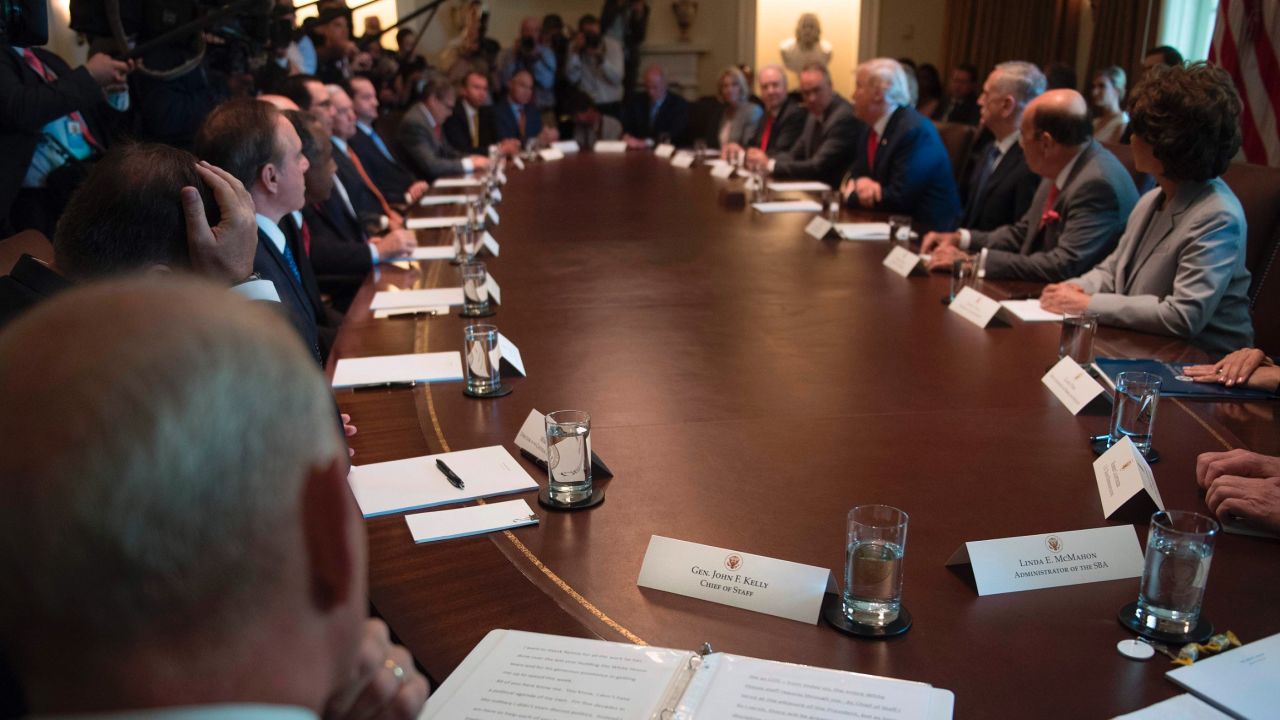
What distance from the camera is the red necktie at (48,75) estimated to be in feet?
11.8

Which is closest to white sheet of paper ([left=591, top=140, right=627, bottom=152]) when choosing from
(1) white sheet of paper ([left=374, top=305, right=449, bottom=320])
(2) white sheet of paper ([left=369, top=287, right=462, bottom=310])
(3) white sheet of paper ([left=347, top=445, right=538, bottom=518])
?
(2) white sheet of paper ([left=369, top=287, right=462, bottom=310])

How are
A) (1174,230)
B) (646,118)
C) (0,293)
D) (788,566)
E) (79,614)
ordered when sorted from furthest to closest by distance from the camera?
(646,118) → (1174,230) → (0,293) → (788,566) → (79,614)

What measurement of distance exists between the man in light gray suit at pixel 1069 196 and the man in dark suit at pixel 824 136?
2721 millimetres

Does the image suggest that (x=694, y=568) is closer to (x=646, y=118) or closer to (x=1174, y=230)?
(x=1174, y=230)

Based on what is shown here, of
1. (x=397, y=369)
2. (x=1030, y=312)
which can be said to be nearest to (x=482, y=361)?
(x=397, y=369)

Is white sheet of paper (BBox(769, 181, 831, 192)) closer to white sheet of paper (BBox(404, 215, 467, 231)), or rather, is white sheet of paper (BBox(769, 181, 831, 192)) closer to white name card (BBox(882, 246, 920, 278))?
white sheet of paper (BBox(404, 215, 467, 231))

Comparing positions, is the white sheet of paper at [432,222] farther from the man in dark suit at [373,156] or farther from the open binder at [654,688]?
the open binder at [654,688]

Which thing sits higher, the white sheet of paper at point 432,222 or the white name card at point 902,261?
the white name card at point 902,261

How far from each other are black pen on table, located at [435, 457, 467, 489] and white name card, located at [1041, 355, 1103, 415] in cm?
118

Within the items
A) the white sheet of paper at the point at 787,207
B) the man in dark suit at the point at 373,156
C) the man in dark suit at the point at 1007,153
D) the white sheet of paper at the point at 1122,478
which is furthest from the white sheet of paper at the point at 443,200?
the white sheet of paper at the point at 1122,478

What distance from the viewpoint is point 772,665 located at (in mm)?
1122

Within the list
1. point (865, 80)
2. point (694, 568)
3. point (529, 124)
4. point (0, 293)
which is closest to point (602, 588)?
point (694, 568)

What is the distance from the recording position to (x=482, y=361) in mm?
2061

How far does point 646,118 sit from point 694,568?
341 inches
